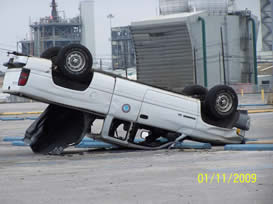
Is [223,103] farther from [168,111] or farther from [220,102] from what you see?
[168,111]

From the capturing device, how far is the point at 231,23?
77.1 metres

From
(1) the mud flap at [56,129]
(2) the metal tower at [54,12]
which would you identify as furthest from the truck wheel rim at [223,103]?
(2) the metal tower at [54,12]

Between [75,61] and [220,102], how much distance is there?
3.46 metres

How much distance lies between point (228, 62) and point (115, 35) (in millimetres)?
58321

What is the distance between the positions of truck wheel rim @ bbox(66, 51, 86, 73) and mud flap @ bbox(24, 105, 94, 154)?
1.01 meters

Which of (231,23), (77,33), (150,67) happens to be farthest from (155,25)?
(77,33)

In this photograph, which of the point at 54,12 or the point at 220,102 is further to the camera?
the point at 54,12

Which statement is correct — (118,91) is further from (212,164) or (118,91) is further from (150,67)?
(150,67)

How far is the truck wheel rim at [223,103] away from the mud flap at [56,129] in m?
2.89

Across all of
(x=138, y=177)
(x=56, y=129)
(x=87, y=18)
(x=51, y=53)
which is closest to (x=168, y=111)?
(x=56, y=129)

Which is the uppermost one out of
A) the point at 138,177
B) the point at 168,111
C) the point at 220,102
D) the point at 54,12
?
the point at 54,12

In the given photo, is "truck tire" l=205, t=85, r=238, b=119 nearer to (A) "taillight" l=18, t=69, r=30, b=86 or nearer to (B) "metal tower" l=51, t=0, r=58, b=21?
(A) "taillight" l=18, t=69, r=30, b=86
